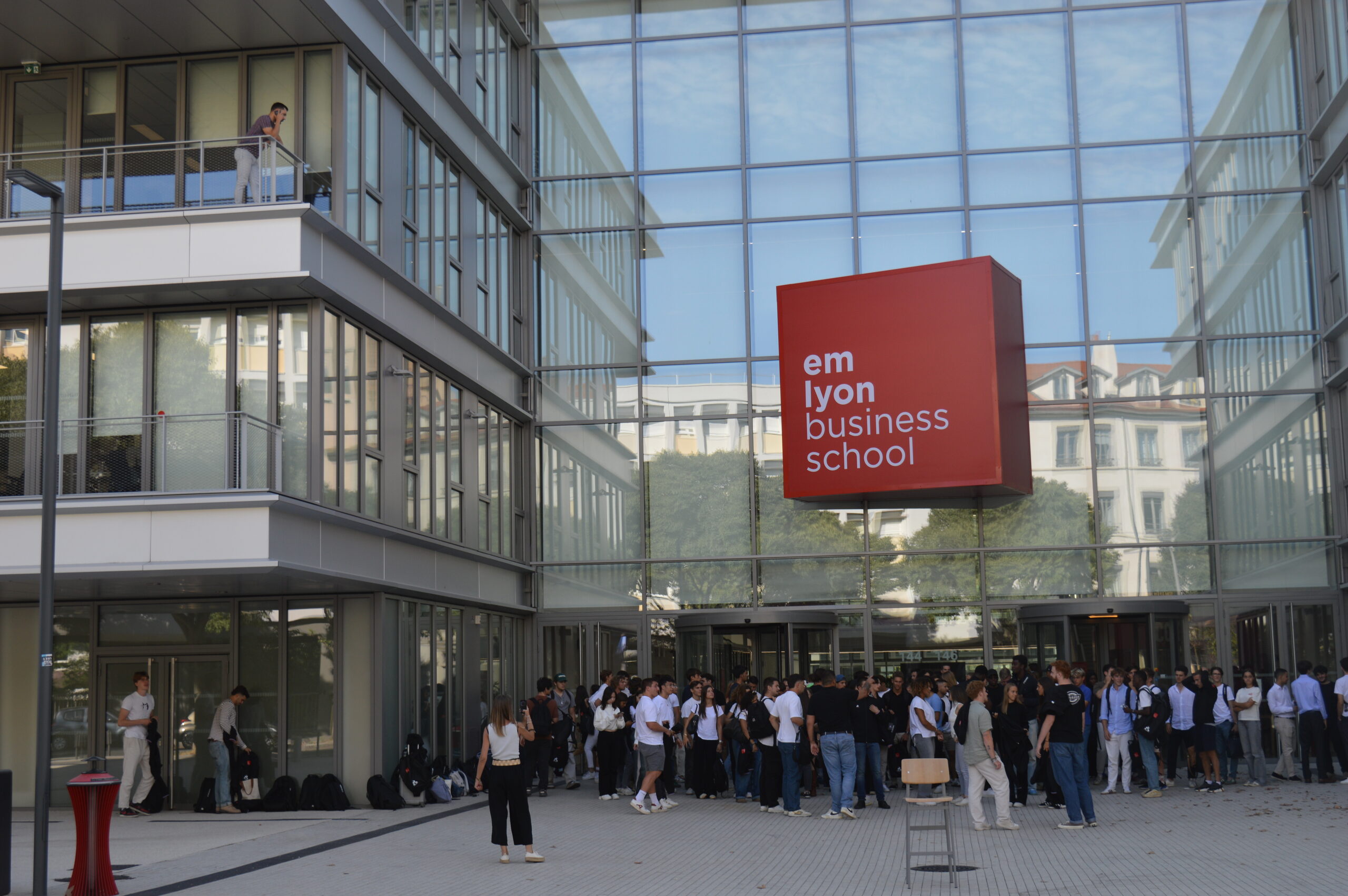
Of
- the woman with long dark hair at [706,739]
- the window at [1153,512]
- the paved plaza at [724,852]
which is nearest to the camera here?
the paved plaza at [724,852]

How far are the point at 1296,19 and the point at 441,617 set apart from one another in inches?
750

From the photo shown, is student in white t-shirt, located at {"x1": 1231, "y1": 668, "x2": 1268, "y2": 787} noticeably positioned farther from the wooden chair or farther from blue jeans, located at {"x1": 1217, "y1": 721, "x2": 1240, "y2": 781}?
the wooden chair

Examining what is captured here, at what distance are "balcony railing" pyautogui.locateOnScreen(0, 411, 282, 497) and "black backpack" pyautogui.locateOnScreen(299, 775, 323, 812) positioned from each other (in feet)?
14.4

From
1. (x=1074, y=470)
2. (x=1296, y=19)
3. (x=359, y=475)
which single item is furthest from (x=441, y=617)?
(x=1296, y=19)

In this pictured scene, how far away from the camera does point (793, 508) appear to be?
25.8 metres

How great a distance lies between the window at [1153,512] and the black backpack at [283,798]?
1533 centimetres

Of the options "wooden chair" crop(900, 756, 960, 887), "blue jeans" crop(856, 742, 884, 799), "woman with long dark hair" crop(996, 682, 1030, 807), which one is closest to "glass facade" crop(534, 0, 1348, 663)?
"blue jeans" crop(856, 742, 884, 799)

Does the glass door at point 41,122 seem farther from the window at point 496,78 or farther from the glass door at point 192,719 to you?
the window at point 496,78

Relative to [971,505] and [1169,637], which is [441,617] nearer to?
[971,505]

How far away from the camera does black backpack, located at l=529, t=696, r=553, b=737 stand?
755 inches

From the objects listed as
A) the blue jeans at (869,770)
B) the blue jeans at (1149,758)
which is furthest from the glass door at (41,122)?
the blue jeans at (1149,758)

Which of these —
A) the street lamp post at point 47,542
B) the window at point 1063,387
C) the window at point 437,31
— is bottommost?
the street lamp post at point 47,542

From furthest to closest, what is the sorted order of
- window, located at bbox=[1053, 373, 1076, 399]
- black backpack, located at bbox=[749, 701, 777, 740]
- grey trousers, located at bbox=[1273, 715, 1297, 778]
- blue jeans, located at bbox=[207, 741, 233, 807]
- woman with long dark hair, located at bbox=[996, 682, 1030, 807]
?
1. window, located at bbox=[1053, 373, 1076, 399]
2. grey trousers, located at bbox=[1273, 715, 1297, 778]
3. blue jeans, located at bbox=[207, 741, 233, 807]
4. black backpack, located at bbox=[749, 701, 777, 740]
5. woman with long dark hair, located at bbox=[996, 682, 1030, 807]

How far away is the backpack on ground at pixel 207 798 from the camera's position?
18.2 meters
